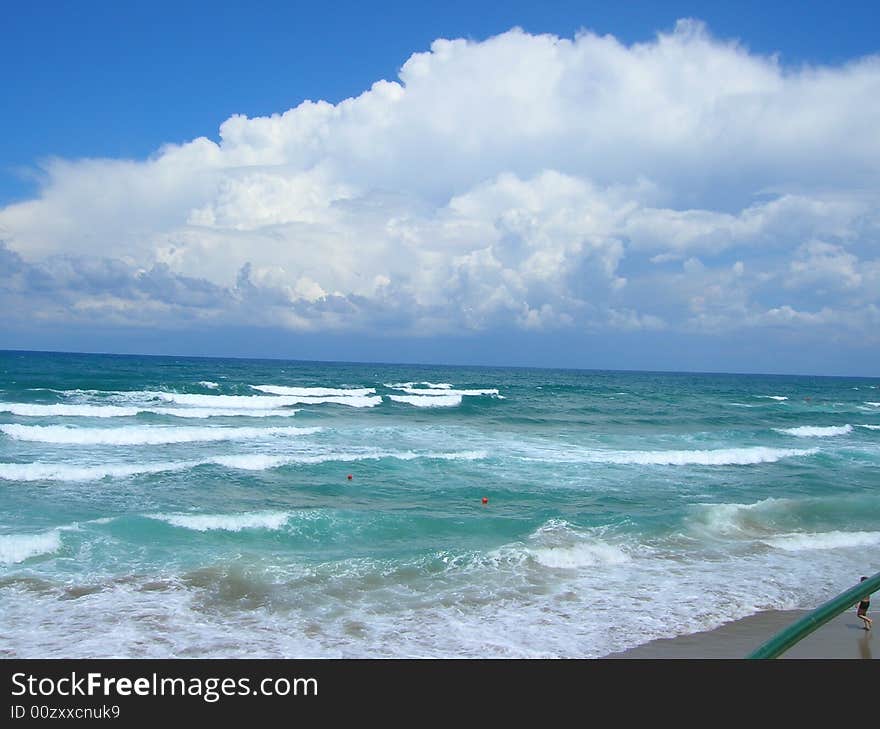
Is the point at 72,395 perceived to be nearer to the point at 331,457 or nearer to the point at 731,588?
the point at 331,457

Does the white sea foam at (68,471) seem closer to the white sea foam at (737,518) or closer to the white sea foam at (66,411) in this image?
the white sea foam at (66,411)

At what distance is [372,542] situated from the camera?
38.9 feet

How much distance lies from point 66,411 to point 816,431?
113 feet

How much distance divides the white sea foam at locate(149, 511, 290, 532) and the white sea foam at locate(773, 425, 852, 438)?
26.0 meters

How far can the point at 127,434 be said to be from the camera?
22906mm

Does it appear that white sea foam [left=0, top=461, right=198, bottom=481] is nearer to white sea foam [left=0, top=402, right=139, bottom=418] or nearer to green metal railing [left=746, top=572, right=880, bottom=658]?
white sea foam [left=0, top=402, right=139, bottom=418]

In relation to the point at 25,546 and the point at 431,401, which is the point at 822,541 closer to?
the point at 25,546

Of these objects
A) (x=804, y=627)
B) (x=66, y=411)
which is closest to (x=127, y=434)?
(x=66, y=411)

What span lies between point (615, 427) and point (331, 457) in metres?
16.5

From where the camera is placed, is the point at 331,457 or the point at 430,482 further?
the point at 331,457

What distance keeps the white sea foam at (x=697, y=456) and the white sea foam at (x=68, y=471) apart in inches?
514

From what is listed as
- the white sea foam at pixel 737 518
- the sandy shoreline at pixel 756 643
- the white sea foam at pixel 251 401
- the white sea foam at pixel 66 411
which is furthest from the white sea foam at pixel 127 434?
the sandy shoreline at pixel 756 643
